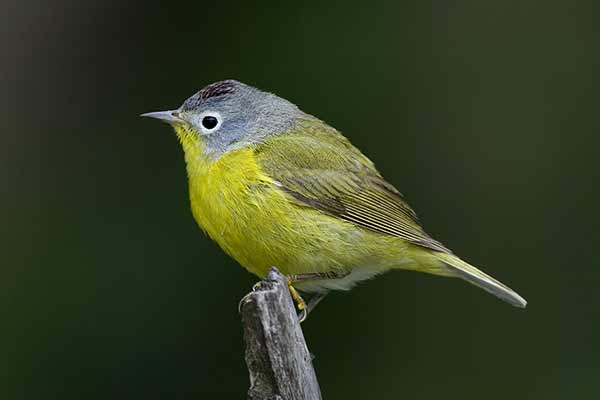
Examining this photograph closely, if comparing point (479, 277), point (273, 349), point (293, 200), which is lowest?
point (273, 349)

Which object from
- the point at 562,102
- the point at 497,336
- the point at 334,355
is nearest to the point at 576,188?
the point at 562,102

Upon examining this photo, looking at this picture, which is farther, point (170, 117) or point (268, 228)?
point (170, 117)

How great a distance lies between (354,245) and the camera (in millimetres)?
5652

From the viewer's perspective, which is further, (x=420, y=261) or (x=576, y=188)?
(x=576, y=188)

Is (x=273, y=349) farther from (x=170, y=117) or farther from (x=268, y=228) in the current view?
(x=170, y=117)

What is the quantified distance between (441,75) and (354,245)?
244 centimetres

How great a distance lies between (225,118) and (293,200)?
29.5 inches

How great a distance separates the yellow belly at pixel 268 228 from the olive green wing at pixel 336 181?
6 centimetres

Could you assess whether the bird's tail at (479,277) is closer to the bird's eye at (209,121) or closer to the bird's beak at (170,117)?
the bird's eye at (209,121)

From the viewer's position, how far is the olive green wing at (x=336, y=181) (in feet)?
18.6

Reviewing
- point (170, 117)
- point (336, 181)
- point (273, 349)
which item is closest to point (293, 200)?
point (336, 181)

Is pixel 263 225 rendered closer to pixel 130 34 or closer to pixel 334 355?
pixel 334 355

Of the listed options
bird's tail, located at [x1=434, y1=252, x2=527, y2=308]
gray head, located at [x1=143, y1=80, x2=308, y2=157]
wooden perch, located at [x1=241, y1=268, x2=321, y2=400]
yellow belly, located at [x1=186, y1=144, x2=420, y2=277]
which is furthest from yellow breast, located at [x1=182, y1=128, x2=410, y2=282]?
wooden perch, located at [x1=241, y1=268, x2=321, y2=400]

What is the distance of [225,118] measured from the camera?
6.05 metres
